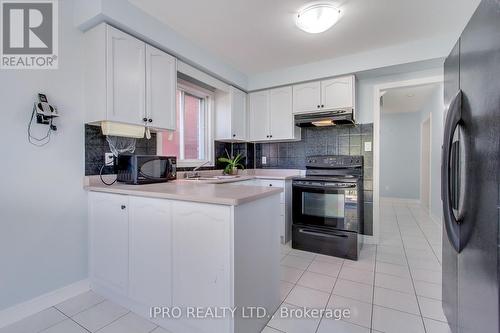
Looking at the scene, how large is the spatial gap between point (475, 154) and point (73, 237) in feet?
8.48

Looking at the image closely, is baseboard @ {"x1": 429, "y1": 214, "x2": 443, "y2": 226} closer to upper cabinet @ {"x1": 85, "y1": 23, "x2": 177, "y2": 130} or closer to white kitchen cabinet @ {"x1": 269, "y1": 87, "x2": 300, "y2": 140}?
white kitchen cabinet @ {"x1": 269, "y1": 87, "x2": 300, "y2": 140}

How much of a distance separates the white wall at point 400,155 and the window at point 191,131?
4.88m

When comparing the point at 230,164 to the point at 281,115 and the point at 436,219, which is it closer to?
the point at 281,115

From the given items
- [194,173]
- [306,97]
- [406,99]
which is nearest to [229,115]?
[194,173]

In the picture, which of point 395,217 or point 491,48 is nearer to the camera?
point 491,48

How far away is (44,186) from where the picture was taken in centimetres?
176

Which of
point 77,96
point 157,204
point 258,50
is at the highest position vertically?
point 258,50

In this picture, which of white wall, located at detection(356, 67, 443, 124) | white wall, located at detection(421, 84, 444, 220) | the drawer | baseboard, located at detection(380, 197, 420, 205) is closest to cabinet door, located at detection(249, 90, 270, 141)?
white wall, located at detection(356, 67, 443, 124)

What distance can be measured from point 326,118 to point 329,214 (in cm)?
119

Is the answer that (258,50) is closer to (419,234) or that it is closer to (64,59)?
(64,59)

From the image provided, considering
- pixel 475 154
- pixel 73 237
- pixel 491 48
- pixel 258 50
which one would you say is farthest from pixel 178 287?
pixel 258 50

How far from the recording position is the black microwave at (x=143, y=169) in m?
1.96

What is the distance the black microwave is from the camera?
1.96m

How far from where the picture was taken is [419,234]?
11.4 ft
